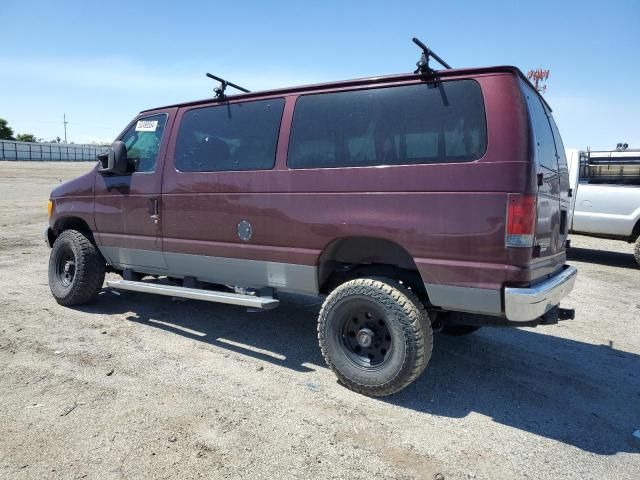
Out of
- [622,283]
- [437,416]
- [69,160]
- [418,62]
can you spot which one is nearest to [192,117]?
[418,62]

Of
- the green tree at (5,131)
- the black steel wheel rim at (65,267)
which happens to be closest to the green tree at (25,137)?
the green tree at (5,131)

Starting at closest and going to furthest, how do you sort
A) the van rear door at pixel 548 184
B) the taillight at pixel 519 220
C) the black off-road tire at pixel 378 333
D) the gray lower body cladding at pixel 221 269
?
the taillight at pixel 519 220 → the van rear door at pixel 548 184 → the black off-road tire at pixel 378 333 → the gray lower body cladding at pixel 221 269

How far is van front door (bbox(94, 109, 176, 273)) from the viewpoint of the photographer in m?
4.65

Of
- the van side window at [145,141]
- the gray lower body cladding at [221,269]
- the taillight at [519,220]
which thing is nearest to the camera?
the taillight at [519,220]

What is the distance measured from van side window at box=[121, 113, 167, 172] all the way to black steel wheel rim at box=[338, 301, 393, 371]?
101 inches

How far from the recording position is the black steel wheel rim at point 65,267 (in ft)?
17.6

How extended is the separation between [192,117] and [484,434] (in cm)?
367

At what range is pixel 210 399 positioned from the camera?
3270 mm

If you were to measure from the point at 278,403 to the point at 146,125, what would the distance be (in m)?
3.25

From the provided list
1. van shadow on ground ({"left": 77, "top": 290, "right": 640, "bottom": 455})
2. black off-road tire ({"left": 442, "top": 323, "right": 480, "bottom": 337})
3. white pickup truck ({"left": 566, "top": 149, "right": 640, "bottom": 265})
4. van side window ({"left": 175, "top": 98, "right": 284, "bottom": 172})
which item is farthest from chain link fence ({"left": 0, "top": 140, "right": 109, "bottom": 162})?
black off-road tire ({"left": 442, "top": 323, "right": 480, "bottom": 337})

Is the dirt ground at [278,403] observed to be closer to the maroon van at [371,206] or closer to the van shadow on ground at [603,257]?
the maroon van at [371,206]

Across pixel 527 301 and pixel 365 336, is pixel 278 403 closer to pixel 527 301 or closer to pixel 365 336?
pixel 365 336

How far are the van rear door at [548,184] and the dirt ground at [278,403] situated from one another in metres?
1.11

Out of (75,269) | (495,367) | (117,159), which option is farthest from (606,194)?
(75,269)
